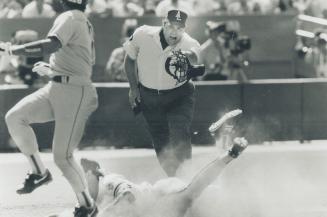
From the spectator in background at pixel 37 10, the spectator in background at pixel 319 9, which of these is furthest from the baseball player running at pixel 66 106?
the spectator in background at pixel 319 9

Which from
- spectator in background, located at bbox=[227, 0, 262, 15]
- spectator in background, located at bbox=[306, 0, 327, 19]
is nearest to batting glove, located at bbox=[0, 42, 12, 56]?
spectator in background, located at bbox=[227, 0, 262, 15]

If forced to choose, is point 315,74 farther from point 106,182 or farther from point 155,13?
point 106,182

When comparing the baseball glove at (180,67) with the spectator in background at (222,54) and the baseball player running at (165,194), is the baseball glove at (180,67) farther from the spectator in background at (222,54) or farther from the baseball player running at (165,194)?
the spectator in background at (222,54)

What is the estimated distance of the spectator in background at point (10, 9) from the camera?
15.9m

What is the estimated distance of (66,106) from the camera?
7.32 metres

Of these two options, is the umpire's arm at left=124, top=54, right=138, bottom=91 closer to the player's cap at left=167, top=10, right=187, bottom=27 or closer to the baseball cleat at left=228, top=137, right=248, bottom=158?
the player's cap at left=167, top=10, right=187, bottom=27

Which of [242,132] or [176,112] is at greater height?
[176,112]

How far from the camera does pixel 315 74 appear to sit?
54.6 ft

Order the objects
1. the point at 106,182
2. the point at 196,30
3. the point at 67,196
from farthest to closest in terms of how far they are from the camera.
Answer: the point at 196,30 < the point at 67,196 < the point at 106,182

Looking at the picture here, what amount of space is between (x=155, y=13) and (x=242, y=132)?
470 centimetres

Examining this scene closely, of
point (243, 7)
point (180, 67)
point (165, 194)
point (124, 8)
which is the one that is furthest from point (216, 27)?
point (165, 194)

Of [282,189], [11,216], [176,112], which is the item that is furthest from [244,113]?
[11,216]

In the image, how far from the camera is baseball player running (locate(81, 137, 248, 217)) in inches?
274

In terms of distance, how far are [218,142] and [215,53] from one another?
5.46 m
